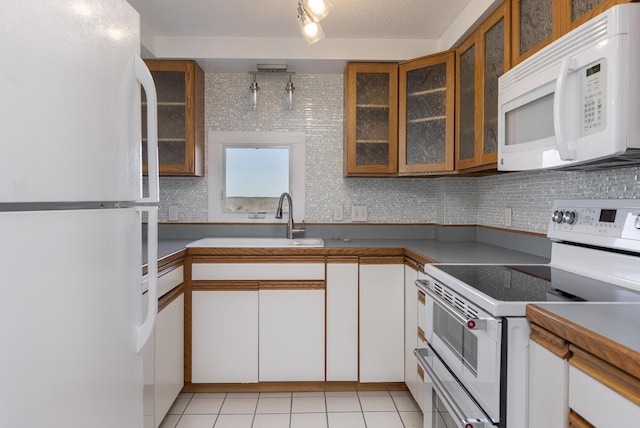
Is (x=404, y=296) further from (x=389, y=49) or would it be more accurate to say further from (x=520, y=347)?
(x=389, y=49)

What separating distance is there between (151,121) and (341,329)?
165cm

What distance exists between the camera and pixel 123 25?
0.96 m

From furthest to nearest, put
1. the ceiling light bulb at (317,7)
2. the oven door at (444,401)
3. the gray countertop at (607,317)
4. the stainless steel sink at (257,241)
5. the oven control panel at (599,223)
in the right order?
the stainless steel sink at (257,241), the ceiling light bulb at (317,7), the oven control panel at (599,223), the oven door at (444,401), the gray countertop at (607,317)

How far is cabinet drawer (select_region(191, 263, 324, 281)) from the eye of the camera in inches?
91.2

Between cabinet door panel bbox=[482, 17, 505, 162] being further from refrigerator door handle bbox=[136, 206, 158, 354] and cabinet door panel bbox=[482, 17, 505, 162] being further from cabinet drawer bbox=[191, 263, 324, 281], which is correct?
refrigerator door handle bbox=[136, 206, 158, 354]

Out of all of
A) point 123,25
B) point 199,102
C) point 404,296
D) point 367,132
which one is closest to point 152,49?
point 199,102


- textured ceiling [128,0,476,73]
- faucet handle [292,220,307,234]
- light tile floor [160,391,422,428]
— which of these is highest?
textured ceiling [128,0,476,73]

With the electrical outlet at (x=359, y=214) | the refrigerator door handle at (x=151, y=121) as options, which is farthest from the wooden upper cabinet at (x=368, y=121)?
the refrigerator door handle at (x=151, y=121)

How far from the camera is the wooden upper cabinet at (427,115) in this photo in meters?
2.35

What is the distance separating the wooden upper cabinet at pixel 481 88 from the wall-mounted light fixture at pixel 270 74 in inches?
43.8

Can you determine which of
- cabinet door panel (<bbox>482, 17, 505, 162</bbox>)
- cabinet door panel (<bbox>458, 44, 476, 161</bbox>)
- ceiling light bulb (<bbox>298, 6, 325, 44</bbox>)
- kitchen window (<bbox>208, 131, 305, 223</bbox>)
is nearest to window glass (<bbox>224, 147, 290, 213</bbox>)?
kitchen window (<bbox>208, 131, 305, 223</bbox>)

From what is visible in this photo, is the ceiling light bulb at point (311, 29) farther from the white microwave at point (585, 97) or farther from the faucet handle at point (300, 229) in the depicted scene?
the faucet handle at point (300, 229)

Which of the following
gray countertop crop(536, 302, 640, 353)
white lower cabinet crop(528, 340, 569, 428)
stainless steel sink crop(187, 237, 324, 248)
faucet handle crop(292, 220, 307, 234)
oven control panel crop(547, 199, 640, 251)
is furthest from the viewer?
faucet handle crop(292, 220, 307, 234)

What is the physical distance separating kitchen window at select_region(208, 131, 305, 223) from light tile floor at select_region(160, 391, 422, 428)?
1192 mm
